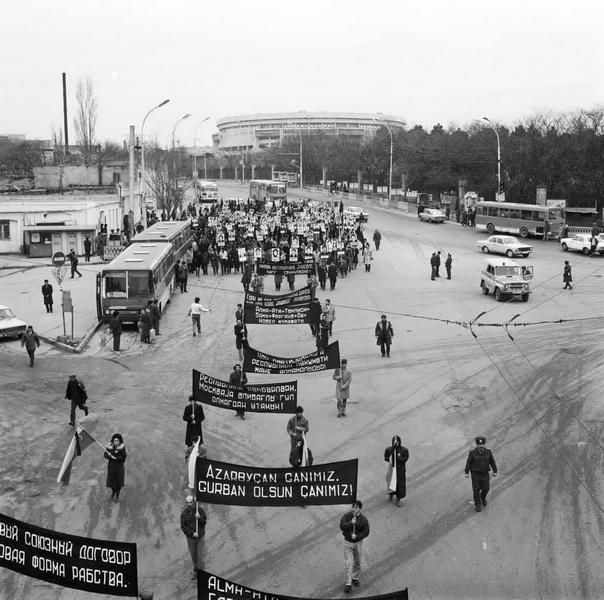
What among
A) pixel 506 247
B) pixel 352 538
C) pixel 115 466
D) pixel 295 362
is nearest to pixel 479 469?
pixel 352 538

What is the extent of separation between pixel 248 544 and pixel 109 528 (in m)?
2.22

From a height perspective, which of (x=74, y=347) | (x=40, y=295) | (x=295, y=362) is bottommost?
(x=74, y=347)

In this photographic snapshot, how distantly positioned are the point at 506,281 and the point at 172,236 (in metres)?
15.5

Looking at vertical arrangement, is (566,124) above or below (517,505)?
above

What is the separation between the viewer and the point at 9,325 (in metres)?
26.6

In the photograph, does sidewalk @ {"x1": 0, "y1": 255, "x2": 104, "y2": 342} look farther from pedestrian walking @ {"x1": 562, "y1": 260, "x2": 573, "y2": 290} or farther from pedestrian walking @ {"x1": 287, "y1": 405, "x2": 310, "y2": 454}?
pedestrian walking @ {"x1": 562, "y1": 260, "x2": 573, "y2": 290}

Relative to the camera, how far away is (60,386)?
21344 mm

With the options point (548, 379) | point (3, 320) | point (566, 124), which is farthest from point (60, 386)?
point (566, 124)

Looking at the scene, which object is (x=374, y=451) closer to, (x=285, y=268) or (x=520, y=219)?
(x=285, y=268)

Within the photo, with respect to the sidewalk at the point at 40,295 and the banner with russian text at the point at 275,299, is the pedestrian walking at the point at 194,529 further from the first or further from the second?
the sidewalk at the point at 40,295

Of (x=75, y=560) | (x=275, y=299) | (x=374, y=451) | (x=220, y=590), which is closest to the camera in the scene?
(x=220, y=590)

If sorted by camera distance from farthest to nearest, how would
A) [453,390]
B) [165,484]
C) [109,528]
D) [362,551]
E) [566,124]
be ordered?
[566,124] < [453,390] < [165,484] < [109,528] < [362,551]

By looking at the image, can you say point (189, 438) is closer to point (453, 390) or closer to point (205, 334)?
point (453, 390)

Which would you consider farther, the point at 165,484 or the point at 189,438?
the point at 189,438
